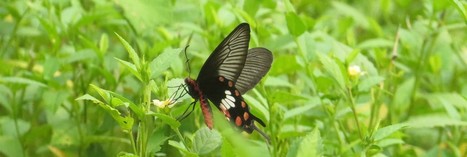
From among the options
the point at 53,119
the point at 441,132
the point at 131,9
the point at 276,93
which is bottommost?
the point at 441,132

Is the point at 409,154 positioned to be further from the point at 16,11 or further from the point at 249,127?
the point at 16,11

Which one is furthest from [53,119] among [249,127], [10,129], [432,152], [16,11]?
[432,152]

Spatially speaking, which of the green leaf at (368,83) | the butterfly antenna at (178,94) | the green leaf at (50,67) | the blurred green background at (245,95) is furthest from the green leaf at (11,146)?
the green leaf at (368,83)

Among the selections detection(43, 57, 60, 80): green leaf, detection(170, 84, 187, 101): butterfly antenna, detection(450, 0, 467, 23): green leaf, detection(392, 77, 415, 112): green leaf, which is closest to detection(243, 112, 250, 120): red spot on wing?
detection(170, 84, 187, 101): butterfly antenna

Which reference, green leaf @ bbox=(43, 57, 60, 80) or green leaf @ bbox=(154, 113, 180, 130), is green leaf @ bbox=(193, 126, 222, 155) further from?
green leaf @ bbox=(43, 57, 60, 80)

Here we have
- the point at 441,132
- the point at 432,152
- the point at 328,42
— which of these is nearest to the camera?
the point at 432,152

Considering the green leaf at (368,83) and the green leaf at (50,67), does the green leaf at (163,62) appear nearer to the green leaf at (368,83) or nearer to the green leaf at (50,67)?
the green leaf at (368,83)

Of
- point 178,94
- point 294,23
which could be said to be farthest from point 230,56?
point 294,23
